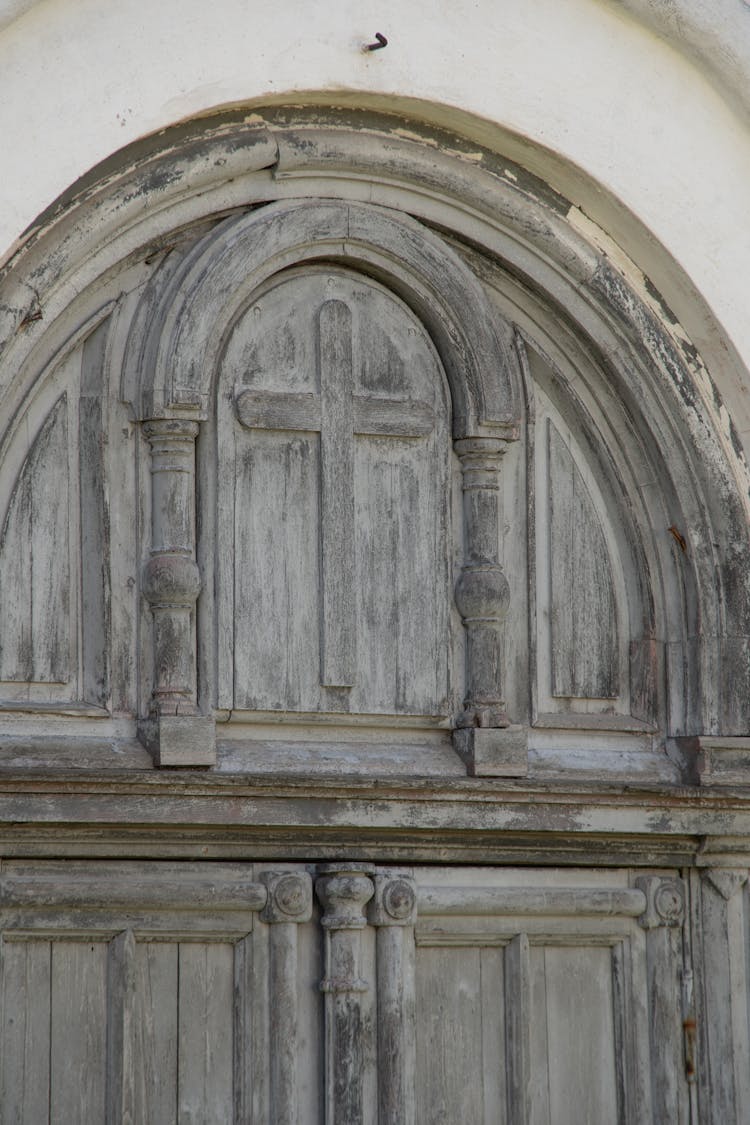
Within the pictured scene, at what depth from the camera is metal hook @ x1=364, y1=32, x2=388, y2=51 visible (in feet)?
17.2

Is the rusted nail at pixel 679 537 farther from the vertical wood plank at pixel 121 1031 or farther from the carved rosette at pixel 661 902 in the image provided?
the vertical wood plank at pixel 121 1031

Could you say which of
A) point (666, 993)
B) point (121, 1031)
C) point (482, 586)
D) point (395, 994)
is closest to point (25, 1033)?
point (121, 1031)

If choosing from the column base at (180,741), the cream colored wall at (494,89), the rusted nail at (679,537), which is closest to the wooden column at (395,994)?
the column base at (180,741)

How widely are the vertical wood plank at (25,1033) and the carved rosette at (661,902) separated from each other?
5.46 feet

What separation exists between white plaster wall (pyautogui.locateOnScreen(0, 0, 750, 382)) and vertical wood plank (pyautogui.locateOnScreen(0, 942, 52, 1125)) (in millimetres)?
1705

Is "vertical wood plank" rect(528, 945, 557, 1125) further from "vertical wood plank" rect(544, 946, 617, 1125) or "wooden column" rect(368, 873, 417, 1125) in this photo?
"wooden column" rect(368, 873, 417, 1125)

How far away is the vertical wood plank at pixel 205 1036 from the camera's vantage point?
507 centimetres

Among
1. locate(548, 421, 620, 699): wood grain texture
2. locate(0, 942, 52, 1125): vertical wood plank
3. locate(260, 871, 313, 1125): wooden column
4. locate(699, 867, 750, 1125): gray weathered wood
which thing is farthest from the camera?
locate(548, 421, 620, 699): wood grain texture

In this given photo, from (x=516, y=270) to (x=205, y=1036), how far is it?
7.25 ft

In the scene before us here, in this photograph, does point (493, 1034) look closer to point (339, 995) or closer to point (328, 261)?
point (339, 995)

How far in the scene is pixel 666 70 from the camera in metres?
5.65

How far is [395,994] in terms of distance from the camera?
5.26 meters

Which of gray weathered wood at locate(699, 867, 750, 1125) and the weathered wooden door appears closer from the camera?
the weathered wooden door

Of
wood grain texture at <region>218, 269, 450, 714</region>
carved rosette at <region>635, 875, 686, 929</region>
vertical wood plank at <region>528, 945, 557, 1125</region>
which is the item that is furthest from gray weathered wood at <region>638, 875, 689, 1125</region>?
wood grain texture at <region>218, 269, 450, 714</region>
